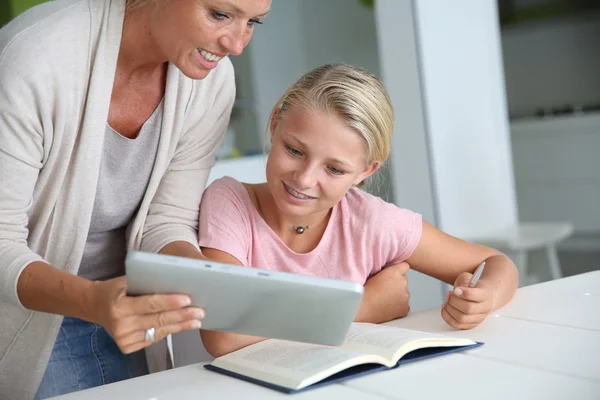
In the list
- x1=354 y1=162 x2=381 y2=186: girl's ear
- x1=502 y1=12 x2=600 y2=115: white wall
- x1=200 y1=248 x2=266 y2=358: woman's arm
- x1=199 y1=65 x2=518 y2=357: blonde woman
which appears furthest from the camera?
x1=502 y1=12 x2=600 y2=115: white wall

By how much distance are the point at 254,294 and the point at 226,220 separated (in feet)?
1.67

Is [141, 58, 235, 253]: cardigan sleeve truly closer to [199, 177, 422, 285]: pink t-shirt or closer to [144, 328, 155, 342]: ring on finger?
[199, 177, 422, 285]: pink t-shirt

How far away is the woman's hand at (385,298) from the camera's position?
1580mm

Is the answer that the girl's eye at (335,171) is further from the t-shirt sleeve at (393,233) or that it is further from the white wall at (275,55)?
the white wall at (275,55)

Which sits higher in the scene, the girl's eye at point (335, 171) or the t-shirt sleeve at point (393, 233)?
the girl's eye at point (335, 171)

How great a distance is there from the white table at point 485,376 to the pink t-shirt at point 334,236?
0.78ft

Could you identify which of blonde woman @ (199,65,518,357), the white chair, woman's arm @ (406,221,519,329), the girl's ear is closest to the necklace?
blonde woman @ (199,65,518,357)

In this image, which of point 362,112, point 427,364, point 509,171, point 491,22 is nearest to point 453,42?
point 491,22

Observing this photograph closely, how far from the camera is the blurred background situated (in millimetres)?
3020

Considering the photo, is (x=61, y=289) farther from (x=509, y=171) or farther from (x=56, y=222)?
(x=509, y=171)

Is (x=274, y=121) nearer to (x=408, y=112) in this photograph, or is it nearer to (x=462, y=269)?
(x=462, y=269)

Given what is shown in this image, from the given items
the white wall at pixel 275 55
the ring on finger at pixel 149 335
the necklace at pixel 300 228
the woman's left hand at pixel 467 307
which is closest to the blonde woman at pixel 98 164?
the ring on finger at pixel 149 335

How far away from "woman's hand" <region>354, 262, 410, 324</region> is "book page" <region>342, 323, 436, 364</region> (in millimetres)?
168

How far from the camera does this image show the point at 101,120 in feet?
4.66
